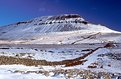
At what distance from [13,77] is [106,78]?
531 cm

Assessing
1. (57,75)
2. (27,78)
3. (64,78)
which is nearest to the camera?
(27,78)

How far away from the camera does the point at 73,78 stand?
17172 millimetres

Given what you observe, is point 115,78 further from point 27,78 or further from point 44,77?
point 27,78

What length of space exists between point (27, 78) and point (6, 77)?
Result: 131 centimetres

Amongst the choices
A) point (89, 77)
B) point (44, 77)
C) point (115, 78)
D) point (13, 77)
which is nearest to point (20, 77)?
point (13, 77)

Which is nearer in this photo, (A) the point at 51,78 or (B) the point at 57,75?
(A) the point at 51,78

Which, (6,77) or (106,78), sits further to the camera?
(106,78)

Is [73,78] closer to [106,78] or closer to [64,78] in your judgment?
[64,78]

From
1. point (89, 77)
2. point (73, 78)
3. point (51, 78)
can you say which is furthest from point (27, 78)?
point (89, 77)

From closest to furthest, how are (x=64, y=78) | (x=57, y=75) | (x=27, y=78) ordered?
(x=27, y=78), (x=64, y=78), (x=57, y=75)

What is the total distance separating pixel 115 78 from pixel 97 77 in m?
1.04

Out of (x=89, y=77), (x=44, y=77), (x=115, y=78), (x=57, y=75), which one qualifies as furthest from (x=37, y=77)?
(x=115, y=78)

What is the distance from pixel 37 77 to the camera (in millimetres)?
16781

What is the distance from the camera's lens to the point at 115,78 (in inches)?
705
